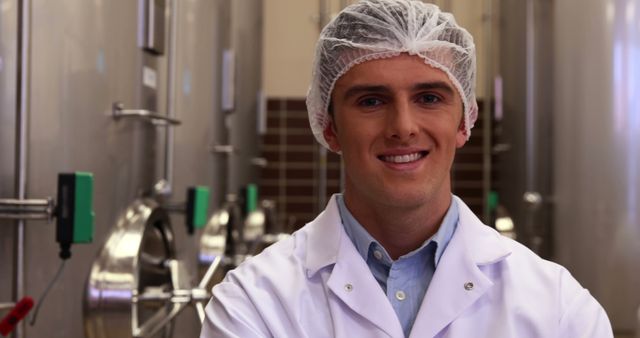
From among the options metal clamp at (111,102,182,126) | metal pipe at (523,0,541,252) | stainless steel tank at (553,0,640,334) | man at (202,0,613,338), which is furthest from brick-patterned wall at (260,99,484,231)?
man at (202,0,613,338)

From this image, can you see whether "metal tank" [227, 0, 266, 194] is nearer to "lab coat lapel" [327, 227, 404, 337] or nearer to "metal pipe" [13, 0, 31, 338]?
"metal pipe" [13, 0, 31, 338]

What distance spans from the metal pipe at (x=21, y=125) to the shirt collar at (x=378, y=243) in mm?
677

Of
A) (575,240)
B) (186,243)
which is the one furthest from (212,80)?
(575,240)

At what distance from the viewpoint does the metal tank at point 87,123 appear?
1.74 m

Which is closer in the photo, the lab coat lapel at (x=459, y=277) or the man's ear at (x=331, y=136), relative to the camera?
the lab coat lapel at (x=459, y=277)

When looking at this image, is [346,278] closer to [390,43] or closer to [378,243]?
[378,243]

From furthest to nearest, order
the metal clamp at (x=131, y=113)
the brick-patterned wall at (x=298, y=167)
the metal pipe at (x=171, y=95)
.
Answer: the brick-patterned wall at (x=298, y=167) → the metal pipe at (x=171, y=95) → the metal clamp at (x=131, y=113)

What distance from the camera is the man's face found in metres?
1.31

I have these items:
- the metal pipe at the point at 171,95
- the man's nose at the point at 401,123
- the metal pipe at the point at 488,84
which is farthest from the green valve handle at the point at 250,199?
the man's nose at the point at 401,123

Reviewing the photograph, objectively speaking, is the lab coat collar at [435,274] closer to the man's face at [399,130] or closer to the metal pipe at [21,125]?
the man's face at [399,130]

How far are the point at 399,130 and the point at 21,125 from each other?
806 millimetres

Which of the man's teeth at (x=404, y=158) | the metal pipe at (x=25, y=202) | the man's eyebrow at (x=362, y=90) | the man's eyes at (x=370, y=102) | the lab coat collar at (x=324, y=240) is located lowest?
the lab coat collar at (x=324, y=240)

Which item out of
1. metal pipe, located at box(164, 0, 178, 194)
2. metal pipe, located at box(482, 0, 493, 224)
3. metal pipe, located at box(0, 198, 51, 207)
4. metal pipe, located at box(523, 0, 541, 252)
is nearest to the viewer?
metal pipe, located at box(0, 198, 51, 207)

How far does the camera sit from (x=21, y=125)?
1.71 m
